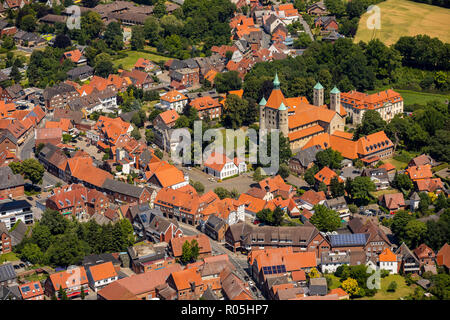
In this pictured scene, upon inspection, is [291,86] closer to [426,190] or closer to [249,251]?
[426,190]

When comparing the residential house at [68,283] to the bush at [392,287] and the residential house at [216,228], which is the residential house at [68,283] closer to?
the residential house at [216,228]

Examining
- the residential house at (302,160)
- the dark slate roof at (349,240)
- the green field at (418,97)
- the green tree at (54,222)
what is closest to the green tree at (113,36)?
the green field at (418,97)

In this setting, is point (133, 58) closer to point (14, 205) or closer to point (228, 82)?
point (228, 82)

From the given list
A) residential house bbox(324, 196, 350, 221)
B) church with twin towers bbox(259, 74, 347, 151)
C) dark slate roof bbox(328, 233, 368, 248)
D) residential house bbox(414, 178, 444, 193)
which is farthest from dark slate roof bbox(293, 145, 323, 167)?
A: dark slate roof bbox(328, 233, 368, 248)

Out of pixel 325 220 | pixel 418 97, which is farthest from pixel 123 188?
pixel 418 97

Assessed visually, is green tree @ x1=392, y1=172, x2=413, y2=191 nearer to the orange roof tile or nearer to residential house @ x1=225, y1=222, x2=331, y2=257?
residential house @ x1=225, y1=222, x2=331, y2=257

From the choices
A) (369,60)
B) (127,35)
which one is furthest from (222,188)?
(127,35)
